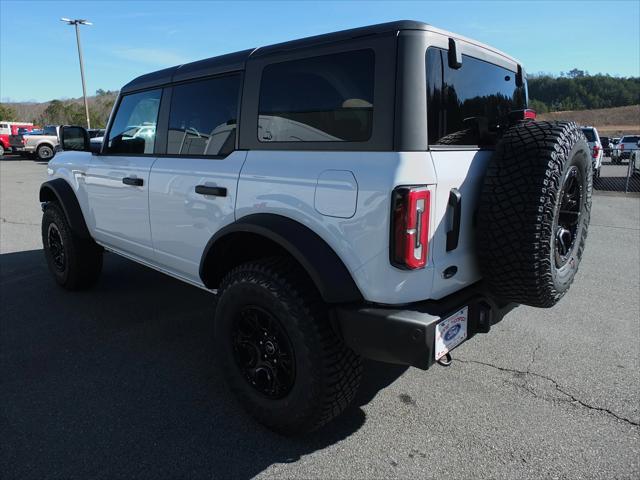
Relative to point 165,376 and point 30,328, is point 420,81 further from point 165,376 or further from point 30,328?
point 30,328

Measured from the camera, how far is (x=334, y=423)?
266 centimetres

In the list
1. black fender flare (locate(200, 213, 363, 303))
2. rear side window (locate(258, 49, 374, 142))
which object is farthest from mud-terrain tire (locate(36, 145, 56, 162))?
black fender flare (locate(200, 213, 363, 303))

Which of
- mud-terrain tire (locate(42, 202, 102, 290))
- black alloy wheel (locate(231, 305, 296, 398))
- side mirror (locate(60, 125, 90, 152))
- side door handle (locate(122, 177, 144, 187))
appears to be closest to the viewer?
black alloy wheel (locate(231, 305, 296, 398))

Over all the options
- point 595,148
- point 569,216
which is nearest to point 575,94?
point 595,148

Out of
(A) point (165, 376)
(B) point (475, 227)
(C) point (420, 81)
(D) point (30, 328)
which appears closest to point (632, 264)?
(B) point (475, 227)

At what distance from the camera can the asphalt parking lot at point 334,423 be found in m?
2.32

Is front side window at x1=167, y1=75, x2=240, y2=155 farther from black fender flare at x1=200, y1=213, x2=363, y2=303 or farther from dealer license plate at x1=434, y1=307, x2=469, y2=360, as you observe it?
dealer license plate at x1=434, y1=307, x2=469, y2=360

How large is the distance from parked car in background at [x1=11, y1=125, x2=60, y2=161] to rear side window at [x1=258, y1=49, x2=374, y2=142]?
2678 centimetres

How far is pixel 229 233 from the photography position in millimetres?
2646

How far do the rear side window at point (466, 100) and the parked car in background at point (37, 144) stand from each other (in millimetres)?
27266

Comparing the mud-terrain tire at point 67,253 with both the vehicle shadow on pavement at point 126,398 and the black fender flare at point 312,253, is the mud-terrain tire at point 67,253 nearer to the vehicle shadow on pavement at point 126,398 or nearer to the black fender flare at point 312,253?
the vehicle shadow on pavement at point 126,398

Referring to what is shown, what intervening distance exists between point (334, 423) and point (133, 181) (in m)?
2.25

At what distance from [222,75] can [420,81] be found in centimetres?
139

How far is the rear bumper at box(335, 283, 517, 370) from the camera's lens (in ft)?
6.74
